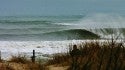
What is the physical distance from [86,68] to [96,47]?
15.4 ft

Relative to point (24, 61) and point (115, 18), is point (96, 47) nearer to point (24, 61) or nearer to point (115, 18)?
point (24, 61)

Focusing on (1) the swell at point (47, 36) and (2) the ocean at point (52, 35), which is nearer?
(2) the ocean at point (52, 35)

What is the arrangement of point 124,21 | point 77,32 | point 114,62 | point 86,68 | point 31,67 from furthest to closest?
point 124,21
point 77,32
point 31,67
point 86,68
point 114,62

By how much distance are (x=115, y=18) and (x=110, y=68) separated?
34.8m

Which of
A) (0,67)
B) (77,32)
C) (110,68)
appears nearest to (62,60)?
(0,67)

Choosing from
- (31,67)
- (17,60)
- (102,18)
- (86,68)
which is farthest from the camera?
(102,18)

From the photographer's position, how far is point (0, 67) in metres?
7.47

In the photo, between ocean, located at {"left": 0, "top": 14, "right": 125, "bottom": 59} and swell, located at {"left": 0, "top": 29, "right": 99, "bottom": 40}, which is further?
swell, located at {"left": 0, "top": 29, "right": 99, "bottom": 40}

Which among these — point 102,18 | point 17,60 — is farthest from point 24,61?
point 102,18

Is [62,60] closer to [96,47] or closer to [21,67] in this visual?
[96,47]

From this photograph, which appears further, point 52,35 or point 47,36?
point 52,35

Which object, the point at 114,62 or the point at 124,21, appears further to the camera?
the point at 124,21

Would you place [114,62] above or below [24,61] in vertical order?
above

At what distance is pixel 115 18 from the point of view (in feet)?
128
